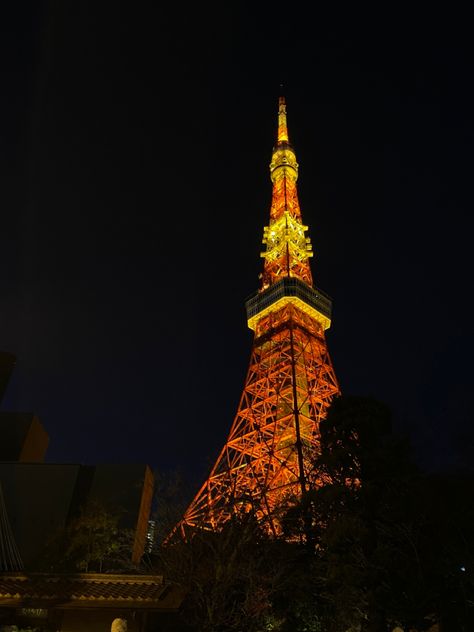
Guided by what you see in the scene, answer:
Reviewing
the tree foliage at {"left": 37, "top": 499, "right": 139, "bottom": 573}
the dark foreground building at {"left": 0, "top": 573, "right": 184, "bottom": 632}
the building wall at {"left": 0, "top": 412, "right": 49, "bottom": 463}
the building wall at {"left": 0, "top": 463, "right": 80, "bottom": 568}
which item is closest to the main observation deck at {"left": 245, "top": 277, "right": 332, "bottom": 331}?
the building wall at {"left": 0, "top": 412, "right": 49, "bottom": 463}

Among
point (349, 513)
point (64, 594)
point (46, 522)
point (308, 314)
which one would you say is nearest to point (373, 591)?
point (349, 513)

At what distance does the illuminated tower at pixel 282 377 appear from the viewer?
2030cm

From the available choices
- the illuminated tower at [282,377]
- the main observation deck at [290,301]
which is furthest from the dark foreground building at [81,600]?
the main observation deck at [290,301]

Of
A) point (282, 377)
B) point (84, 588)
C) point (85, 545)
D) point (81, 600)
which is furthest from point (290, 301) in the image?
point (81, 600)

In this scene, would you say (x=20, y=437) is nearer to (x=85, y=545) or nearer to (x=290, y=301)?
(x=85, y=545)

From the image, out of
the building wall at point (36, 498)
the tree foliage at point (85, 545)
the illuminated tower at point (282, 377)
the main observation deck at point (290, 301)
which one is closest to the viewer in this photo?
the tree foliage at point (85, 545)

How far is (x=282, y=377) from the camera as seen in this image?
80.4ft

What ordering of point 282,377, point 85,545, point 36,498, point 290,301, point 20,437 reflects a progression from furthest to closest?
point 290,301 < point 282,377 < point 20,437 < point 36,498 < point 85,545

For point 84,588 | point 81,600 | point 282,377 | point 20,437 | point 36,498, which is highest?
point 282,377

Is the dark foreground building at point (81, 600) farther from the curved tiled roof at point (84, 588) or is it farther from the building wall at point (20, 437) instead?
the building wall at point (20, 437)

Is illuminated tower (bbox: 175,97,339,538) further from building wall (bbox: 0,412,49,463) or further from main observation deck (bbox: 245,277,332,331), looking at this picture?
building wall (bbox: 0,412,49,463)

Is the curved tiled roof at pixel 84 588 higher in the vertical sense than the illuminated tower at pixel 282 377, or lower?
lower

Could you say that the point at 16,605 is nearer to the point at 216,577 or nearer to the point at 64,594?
the point at 64,594

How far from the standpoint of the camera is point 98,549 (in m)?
11.4
